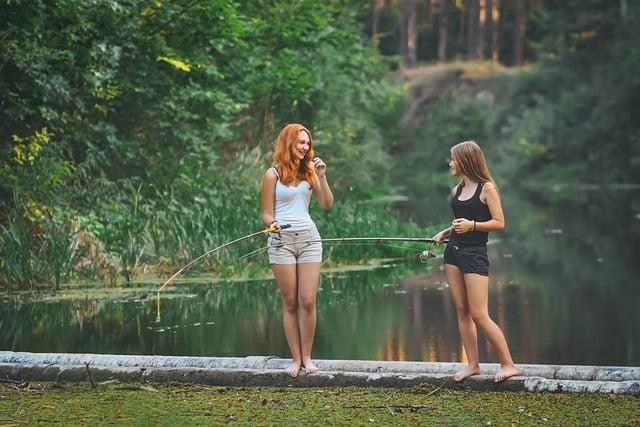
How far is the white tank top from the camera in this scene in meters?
9.64

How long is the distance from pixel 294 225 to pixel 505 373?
176 centimetres

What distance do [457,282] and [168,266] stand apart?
31.1 feet

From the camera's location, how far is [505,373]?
29.4ft

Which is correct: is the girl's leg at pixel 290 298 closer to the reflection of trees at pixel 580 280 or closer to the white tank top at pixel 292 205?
the white tank top at pixel 292 205

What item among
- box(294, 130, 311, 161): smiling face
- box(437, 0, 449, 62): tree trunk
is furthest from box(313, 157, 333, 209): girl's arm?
box(437, 0, 449, 62): tree trunk

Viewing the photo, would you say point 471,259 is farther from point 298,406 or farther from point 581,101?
point 581,101

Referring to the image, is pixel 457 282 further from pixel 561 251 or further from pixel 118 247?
pixel 561 251

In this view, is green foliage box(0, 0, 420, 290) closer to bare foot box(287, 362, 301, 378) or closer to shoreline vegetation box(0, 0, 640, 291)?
shoreline vegetation box(0, 0, 640, 291)

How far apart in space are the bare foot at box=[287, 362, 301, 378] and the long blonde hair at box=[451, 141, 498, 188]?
170 centimetres

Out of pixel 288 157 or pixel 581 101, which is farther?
pixel 581 101

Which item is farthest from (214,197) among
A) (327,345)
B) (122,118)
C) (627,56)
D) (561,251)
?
(627,56)

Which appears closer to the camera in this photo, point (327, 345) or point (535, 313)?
point (327, 345)

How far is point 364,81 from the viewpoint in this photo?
44969mm

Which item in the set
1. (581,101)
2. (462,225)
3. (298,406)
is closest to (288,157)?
(462,225)
